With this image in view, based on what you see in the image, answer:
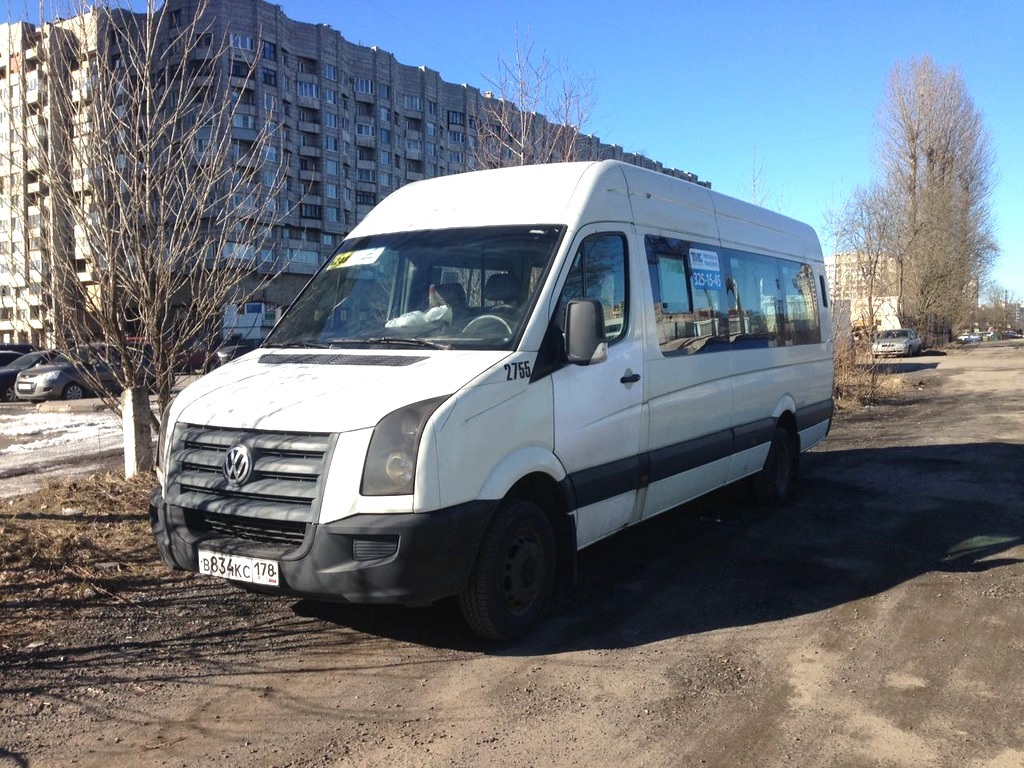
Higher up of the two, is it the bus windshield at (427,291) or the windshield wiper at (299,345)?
the bus windshield at (427,291)

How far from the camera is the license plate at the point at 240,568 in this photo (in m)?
4.18

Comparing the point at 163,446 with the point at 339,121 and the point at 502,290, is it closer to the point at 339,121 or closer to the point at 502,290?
the point at 502,290

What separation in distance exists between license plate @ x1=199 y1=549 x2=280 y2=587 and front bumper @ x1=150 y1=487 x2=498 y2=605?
4cm

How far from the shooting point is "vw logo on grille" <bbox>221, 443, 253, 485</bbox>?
425 centimetres

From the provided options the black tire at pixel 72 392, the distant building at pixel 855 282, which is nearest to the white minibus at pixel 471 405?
the black tire at pixel 72 392

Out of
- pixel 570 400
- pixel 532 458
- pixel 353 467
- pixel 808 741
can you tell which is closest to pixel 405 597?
pixel 353 467

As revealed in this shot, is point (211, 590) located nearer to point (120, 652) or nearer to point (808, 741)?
point (120, 652)

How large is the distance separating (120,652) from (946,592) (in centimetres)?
495

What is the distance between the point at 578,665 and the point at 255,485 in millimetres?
1849

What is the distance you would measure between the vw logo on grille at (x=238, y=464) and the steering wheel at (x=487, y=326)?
1.35 metres

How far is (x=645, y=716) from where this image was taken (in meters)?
3.79

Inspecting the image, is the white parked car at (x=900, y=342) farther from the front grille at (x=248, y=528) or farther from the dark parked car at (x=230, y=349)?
the front grille at (x=248, y=528)

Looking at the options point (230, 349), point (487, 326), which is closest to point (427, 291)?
point (487, 326)

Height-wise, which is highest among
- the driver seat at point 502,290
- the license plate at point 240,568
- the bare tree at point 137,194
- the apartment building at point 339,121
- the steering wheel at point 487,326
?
the apartment building at point 339,121
